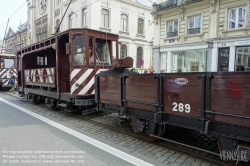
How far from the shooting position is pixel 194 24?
16297 mm

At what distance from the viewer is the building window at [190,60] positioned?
16.0 meters

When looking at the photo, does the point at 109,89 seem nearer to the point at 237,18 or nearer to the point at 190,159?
the point at 190,159

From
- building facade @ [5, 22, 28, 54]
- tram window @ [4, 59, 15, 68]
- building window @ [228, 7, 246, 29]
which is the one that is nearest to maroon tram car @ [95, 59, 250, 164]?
building window @ [228, 7, 246, 29]

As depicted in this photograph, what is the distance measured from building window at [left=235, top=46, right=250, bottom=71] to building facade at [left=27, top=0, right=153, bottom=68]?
10.7m

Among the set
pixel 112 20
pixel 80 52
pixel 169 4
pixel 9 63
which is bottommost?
pixel 80 52

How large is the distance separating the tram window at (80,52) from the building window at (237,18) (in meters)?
12.4

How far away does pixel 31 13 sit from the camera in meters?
35.2

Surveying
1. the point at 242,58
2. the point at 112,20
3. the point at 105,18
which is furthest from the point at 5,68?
the point at 242,58

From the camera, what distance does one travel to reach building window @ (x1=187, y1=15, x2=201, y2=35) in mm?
15961

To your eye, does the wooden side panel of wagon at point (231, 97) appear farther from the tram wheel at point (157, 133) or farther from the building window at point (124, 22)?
the building window at point (124, 22)

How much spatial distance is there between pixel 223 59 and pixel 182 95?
1298cm

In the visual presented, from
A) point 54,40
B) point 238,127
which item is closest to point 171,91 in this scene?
point 238,127

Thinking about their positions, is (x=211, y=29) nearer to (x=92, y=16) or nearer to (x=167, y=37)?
(x=167, y=37)

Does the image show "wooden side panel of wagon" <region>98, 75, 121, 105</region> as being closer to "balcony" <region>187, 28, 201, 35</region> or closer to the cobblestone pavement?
the cobblestone pavement
